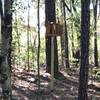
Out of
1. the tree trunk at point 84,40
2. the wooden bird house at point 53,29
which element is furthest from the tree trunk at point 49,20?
the tree trunk at point 84,40

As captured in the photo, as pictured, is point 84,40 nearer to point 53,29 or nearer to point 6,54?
point 53,29

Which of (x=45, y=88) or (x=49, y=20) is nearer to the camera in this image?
(x=45, y=88)

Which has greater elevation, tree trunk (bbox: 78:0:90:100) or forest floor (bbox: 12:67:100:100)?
tree trunk (bbox: 78:0:90:100)

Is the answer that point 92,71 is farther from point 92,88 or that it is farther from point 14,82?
point 14,82

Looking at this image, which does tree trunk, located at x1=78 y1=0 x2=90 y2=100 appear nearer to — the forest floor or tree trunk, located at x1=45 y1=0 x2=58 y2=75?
the forest floor

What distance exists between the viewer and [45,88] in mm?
13820

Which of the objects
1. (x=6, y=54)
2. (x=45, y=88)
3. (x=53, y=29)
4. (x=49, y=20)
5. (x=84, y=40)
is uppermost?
(x=49, y=20)

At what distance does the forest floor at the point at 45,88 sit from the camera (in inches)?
504

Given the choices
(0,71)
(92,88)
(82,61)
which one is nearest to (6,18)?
(0,71)

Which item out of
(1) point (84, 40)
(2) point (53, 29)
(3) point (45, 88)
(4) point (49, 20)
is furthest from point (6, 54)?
(4) point (49, 20)

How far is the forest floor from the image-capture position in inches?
504

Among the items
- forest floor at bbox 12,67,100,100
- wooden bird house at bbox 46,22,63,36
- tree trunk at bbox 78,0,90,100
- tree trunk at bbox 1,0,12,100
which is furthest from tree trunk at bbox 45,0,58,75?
tree trunk at bbox 1,0,12,100

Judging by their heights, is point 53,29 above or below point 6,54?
above

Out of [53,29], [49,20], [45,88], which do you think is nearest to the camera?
[53,29]
